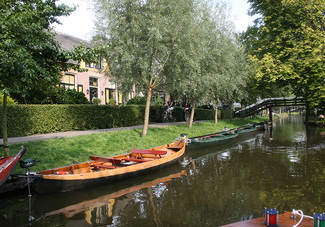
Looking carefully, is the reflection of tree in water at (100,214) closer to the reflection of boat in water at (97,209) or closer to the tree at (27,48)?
the reflection of boat in water at (97,209)

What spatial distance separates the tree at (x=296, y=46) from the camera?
60.0 ft

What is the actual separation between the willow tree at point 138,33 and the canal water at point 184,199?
5.26m

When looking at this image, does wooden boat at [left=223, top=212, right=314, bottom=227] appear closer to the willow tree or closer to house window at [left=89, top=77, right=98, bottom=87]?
the willow tree

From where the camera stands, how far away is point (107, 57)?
12695mm

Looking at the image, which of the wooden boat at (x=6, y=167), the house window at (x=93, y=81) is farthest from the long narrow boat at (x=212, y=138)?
the house window at (x=93, y=81)

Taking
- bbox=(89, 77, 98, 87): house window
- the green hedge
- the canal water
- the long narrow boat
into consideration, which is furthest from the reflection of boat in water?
bbox=(89, 77, 98, 87): house window

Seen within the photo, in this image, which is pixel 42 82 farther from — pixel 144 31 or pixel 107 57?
pixel 144 31

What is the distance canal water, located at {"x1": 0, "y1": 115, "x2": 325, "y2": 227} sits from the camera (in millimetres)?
5859

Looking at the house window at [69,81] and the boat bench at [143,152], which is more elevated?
the house window at [69,81]

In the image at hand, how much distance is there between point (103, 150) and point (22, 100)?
20.6ft

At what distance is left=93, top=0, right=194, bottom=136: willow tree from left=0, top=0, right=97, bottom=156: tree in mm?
4269

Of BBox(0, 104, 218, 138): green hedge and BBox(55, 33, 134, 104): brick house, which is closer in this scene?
BBox(0, 104, 218, 138): green hedge

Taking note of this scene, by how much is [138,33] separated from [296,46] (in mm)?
12525

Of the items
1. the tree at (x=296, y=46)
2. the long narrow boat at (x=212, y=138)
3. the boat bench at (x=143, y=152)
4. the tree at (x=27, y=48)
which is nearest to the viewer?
the tree at (x=27, y=48)
